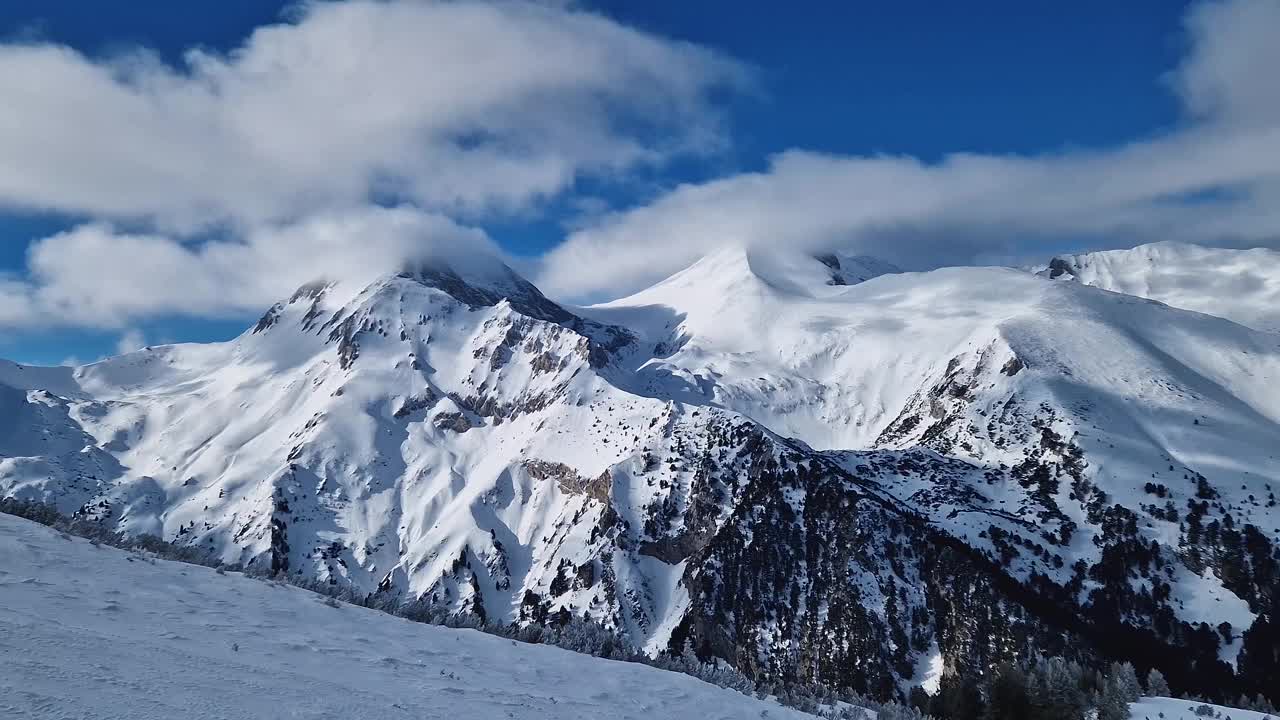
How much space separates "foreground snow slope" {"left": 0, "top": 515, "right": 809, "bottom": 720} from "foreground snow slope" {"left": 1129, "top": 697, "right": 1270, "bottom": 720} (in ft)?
23.3

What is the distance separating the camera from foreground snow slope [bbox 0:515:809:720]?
30.5 feet

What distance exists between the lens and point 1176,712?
15.2m

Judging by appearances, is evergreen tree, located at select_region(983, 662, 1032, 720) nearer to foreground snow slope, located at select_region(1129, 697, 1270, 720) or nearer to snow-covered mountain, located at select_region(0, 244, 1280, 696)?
foreground snow slope, located at select_region(1129, 697, 1270, 720)

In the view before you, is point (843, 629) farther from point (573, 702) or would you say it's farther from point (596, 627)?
point (573, 702)

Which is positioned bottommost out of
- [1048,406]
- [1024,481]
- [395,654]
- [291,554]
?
[291,554]

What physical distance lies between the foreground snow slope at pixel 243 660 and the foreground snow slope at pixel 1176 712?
7.11m

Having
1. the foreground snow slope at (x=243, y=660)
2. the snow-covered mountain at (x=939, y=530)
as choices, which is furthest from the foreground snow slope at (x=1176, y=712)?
the snow-covered mountain at (x=939, y=530)

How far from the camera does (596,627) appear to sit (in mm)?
24891

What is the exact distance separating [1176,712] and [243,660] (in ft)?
58.0

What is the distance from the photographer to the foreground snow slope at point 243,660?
9.30m

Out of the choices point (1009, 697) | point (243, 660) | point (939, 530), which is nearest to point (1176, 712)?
point (1009, 697)

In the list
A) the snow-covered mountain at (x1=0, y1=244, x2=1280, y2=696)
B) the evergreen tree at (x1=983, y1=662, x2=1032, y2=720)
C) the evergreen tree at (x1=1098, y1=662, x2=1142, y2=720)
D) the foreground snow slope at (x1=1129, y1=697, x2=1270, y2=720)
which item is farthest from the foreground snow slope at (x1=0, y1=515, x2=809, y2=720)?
the snow-covered mountain at (x1=0, y1=244, x2=1280, y2=696)

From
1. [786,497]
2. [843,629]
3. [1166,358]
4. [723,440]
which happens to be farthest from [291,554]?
[1166,358]

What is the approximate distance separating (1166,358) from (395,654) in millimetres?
211231
